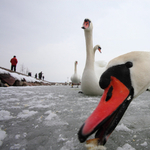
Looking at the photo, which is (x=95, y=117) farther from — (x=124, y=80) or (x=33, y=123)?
(x=33, y=123)

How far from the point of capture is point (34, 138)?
885mm

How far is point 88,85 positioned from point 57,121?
194cm

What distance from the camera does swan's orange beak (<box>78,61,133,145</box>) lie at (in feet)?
1.78

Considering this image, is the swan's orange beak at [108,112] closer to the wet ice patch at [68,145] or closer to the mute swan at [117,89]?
the mute swan at [117,89]

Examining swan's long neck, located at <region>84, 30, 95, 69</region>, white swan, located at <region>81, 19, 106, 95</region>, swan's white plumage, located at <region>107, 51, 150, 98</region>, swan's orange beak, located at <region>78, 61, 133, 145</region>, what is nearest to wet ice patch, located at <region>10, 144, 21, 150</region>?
swan's orange beak, located at <region>78, 61, 133, 145</region>

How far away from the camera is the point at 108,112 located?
2.00ft

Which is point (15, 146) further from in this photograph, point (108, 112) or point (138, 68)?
point (138, 68)

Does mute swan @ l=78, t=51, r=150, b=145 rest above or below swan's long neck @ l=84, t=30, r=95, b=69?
below

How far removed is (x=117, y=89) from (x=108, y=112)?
0.60ft

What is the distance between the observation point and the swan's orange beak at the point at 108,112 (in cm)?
54

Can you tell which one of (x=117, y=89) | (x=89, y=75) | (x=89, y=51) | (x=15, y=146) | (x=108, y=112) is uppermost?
(x=89, y=51)

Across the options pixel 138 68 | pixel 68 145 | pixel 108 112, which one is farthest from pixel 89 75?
pixel 108 112

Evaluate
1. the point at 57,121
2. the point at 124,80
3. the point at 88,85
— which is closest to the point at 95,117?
the point at 124,80

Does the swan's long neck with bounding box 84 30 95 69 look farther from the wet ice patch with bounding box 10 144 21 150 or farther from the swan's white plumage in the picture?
the wet ice patch with bounding box 10 144 21 150
